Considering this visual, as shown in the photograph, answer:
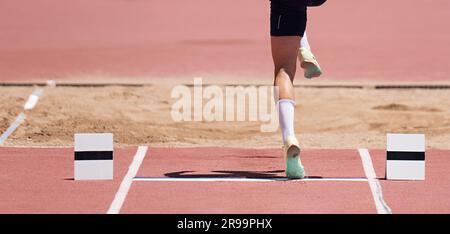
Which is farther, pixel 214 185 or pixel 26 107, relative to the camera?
pixel 26 107

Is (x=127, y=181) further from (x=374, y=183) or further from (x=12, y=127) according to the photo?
(x=12, y=127)

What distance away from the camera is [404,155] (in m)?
9.31

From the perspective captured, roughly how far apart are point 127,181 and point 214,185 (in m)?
0.70

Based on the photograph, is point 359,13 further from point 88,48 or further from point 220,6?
point 88,48

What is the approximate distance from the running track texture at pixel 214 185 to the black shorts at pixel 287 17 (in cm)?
115

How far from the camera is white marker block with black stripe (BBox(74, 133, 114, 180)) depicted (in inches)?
366

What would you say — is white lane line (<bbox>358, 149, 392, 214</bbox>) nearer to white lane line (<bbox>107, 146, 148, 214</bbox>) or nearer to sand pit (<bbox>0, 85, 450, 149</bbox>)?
sand pit (<bbox>0, 85, 450, 149</bbox>)

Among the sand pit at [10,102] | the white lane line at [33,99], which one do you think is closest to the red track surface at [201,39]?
the sand pit at [10,102]

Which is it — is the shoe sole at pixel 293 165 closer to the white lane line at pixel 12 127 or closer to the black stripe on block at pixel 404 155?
the black stripe on block at pixel 404 155

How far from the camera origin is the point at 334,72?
16.8m

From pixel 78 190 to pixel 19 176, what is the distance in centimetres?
87

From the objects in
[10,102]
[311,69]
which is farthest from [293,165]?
[10,102]

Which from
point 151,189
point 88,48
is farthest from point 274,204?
point 88,48

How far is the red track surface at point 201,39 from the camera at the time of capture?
17109 mm
